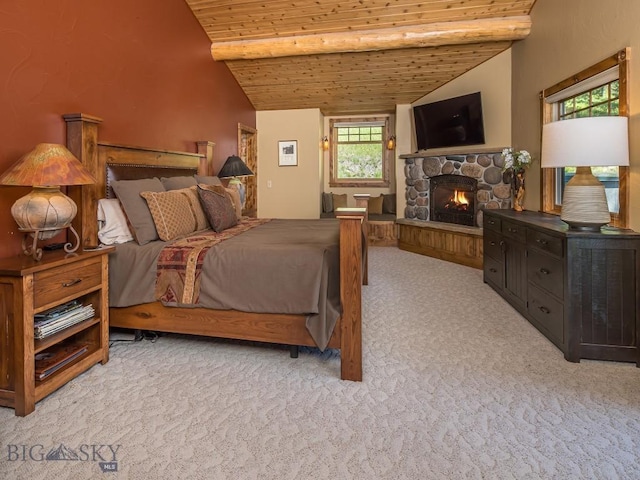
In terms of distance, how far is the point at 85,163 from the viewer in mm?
2740

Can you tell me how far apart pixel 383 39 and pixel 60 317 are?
14.3ft

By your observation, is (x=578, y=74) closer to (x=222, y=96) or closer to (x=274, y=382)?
(x=274, y=382)

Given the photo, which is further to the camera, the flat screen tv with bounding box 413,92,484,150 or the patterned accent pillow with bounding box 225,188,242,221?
the flat screen tv with bounding box 413,92,484,150

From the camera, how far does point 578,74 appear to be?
10.6 feet

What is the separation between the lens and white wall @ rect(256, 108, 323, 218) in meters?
6.79

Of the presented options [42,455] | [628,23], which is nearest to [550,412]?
[42,455]

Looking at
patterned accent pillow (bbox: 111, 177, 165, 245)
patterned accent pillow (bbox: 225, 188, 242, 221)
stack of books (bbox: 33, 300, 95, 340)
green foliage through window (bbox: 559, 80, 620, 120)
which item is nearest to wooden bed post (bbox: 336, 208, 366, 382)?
patterned accent pillow (bbox: 111, 177, 165, 245)

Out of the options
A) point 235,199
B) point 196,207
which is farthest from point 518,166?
point 196,207

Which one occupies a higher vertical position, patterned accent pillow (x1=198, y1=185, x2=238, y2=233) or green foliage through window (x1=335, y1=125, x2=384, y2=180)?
green foliage through window (x1=335, y1=125, x2=384, y2=180)

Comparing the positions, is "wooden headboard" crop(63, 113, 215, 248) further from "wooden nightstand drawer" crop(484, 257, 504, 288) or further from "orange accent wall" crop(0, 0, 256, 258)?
"wooden nightstand drawer" crop(484, 257, 504, 288)

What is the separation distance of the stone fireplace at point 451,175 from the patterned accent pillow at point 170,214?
3.88m

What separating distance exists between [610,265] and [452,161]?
136 inches

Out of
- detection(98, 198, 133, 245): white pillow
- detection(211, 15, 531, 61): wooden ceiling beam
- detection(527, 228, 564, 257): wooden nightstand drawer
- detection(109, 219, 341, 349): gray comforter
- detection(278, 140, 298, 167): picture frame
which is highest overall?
detection(211, 15, 531, 61): wooden ceiling beam

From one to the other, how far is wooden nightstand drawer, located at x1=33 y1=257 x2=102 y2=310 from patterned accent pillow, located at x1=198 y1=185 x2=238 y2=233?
94cm
